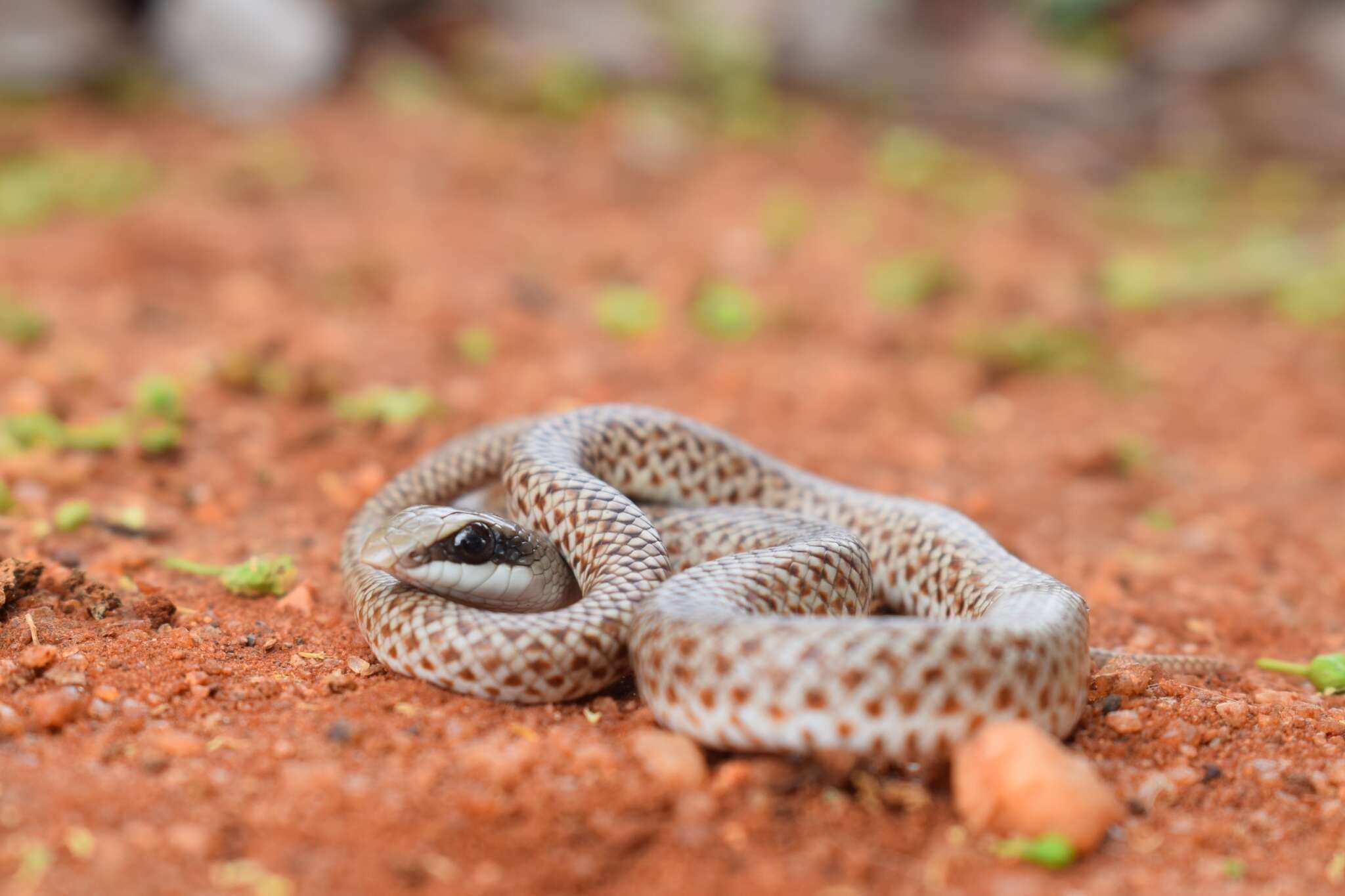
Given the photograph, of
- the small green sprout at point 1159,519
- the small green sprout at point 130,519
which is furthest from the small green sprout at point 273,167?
the small green sprout at point 1159,519

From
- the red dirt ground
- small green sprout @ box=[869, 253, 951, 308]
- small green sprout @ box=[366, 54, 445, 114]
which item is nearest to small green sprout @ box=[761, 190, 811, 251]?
the red dirt ground

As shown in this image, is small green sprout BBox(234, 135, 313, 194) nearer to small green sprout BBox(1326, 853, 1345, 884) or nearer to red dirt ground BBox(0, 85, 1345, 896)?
red dirt ground BBox(0, 85, 1345, 896)

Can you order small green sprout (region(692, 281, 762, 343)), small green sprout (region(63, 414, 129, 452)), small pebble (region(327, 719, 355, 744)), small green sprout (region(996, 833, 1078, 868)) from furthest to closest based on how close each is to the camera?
small green sprout (region(692, 281, 762, 343)), small green sprout (region(63, 414, 129, 452)), small pebble (region(327, 719, 355, 744)), small green sprout (region(996, 833, 1078, 868))

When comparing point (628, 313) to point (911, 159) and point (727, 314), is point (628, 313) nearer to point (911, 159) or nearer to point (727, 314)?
point (727, 314)

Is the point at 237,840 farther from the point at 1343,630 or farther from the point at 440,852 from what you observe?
the point at 1343,630

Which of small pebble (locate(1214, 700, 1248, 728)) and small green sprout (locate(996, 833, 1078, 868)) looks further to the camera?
small pebble (locate(1214, 700, 1248, 728))

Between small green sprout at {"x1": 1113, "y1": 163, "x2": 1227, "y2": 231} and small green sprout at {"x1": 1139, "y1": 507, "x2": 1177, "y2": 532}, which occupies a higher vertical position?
small green sprout at {"x1": 1113, "y1": 163, "x2": 1227, "y2": 231}

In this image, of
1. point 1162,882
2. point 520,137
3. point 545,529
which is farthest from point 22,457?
point 520,137

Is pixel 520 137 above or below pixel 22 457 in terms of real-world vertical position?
above
